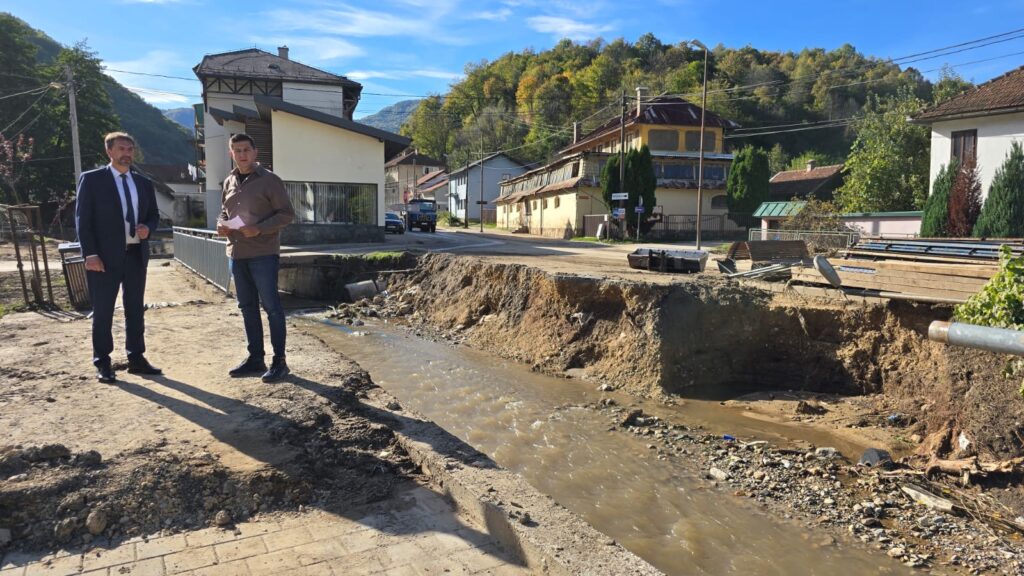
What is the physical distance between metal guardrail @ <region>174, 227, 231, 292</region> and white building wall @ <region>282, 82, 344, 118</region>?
16.8 meters

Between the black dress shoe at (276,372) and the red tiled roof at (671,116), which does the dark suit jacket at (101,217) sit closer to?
the black dress shoe at (276,372)

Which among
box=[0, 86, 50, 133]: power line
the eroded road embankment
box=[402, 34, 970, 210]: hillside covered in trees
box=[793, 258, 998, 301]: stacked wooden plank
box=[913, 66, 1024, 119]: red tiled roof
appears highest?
box=[402, 34, 970, 210]: hillside covered in trees

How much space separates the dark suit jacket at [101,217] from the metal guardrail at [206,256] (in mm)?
6184

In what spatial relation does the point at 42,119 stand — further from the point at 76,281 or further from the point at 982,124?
the point at 982,124

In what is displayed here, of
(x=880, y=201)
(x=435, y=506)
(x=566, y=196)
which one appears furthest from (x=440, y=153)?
(x=435, y=506)

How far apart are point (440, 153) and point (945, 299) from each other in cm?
8391

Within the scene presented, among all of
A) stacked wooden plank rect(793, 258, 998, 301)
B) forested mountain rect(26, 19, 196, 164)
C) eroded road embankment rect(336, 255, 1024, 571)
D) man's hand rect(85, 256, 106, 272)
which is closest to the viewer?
man's hand rect(85, 256, 106, 272)

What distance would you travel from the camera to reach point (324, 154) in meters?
23.3

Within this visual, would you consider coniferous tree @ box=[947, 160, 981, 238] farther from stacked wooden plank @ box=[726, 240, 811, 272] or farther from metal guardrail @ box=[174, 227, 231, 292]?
metal guardrail @ box=[174, 227, 231, 292]

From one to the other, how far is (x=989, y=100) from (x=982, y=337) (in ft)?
78.7

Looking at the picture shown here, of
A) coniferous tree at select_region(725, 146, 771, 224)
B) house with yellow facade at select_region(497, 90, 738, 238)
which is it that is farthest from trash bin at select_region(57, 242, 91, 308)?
coniferous tree at select_region(725, 146, 771, 224)

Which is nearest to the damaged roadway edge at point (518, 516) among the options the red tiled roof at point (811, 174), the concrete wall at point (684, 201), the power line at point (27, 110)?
the concrete wall at point (684, 201)

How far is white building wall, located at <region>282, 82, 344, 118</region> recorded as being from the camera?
106 feet

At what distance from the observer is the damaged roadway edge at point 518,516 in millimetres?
2684
